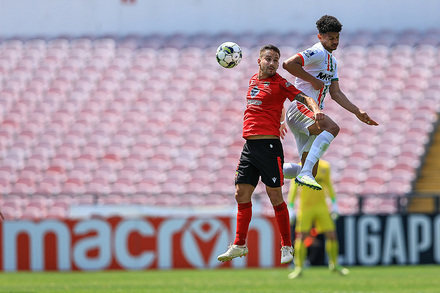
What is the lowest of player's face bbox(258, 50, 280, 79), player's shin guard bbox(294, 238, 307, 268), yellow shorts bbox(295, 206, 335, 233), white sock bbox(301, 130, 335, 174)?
player's shin guard bbox(294, 238, 307, 268)

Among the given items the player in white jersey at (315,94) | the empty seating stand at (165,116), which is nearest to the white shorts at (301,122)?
the player in white jersey at (315,94)

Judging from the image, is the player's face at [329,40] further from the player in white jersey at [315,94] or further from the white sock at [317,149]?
the white sock at [317,149]

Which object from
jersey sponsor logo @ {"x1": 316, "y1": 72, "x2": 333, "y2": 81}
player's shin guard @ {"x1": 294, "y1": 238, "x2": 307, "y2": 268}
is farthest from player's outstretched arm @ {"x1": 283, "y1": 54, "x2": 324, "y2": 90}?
player's shin guard @ {"x1": 294, "y1": 238, "x2": 307, "y2": 268}

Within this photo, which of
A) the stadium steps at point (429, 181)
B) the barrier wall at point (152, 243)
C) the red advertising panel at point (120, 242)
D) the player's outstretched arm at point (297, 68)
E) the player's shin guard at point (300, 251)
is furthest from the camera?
the stadium steps at point (429, 181)

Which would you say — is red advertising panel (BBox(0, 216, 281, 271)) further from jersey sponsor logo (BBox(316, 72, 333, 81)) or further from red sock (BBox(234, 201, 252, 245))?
jersey sponsor logo (BBox(316, 72, 333, 81))

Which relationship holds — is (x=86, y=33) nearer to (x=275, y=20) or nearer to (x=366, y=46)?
(x=275, y=20)

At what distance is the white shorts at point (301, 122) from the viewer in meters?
8.78

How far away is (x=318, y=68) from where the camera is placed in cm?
866

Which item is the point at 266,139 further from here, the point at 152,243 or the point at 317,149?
the point at 152,243

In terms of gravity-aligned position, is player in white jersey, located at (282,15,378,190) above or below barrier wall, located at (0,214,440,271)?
above

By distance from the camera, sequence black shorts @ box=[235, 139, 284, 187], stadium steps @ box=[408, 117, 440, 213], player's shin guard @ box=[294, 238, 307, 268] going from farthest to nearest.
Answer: stadium steps @ box=[408, 117, 440, 213]
player's shin guard @ box=[294, 238, 307, 268]
black shorts @ box=[235, 139, 284, 187]

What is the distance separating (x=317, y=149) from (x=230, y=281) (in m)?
5.56

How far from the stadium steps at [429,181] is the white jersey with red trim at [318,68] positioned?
8825mm

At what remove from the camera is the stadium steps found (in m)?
17.3
